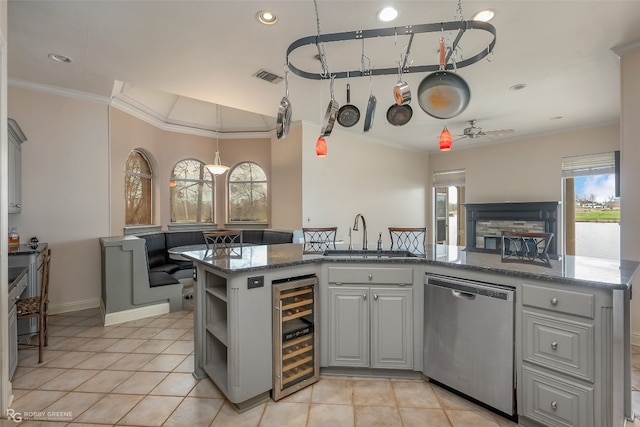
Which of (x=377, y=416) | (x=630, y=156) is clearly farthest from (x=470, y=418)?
(x=630, y=156)

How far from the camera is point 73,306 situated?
12.9ft

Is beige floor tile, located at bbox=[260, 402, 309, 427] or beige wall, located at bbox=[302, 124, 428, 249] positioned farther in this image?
beige wall, located at bbox=[302, 124, 428, 249]

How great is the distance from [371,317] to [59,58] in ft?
12.9

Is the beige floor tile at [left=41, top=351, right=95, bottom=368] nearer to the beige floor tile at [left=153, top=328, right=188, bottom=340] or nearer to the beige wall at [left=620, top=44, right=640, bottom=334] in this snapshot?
the beige floor tile at [left=153, top=328, right=188, bottom=340]

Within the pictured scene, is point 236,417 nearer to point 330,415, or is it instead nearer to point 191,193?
point 330,415

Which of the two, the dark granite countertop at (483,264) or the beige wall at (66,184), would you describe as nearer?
the dark granite countertop at (483,264)

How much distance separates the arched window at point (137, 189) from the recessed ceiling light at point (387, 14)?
4365 millimetres

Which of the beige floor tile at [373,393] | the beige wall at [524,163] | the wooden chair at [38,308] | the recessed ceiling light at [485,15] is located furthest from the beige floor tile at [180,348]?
the beige wall at [524,163]

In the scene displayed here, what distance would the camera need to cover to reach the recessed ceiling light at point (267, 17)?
2.32 meters

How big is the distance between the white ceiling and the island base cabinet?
2117 mm

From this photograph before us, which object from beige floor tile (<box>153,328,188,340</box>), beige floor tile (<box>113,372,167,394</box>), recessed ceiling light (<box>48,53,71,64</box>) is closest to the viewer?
beige floor tile (<box>113,372,167,394</box>)

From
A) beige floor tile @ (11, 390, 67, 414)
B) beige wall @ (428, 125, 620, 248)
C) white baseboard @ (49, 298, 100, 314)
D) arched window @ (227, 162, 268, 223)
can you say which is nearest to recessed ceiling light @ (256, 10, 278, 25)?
beige floor tile @ (11, 390, 67, 414)

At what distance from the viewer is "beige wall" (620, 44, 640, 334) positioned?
8.85 ft

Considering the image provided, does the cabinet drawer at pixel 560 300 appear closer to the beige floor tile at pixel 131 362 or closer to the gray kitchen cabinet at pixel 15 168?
the beige floor tile at pixel 131 362
